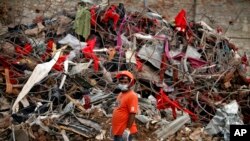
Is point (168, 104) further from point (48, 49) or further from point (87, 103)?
point (48, 49)

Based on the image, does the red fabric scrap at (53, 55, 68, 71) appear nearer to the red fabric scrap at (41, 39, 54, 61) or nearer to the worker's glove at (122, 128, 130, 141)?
the red fabric scrap at (41, 39, 54, 61)

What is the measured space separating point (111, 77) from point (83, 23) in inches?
84.1

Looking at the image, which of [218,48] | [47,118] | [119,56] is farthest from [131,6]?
[47,118]

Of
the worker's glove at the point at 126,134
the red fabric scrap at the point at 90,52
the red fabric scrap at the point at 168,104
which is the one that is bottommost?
the red fabric scrap at the point at 168,104

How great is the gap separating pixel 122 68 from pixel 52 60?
1.39 metres

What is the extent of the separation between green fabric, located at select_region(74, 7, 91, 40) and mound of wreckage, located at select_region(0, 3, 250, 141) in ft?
0.07

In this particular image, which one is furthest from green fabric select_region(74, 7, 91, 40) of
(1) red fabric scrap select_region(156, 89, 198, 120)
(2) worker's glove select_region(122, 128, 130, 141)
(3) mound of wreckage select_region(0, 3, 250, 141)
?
(2) worker's glove select_region(122, 128, 130, 141)

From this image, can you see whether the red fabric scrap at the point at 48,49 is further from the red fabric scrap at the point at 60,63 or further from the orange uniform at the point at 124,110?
the orange uniform at the point at 124,110

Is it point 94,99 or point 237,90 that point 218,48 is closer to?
point 237,90

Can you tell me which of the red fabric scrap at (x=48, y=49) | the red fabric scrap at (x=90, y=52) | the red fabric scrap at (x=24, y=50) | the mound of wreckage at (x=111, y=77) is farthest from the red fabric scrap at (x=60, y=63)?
the red fabric scrap at (x=24, y=50)

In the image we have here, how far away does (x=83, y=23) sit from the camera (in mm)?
10930

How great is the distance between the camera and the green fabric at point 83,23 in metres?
10.9

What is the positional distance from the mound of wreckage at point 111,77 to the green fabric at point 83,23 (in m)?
0.02

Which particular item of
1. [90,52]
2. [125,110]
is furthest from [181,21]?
[125,110]
